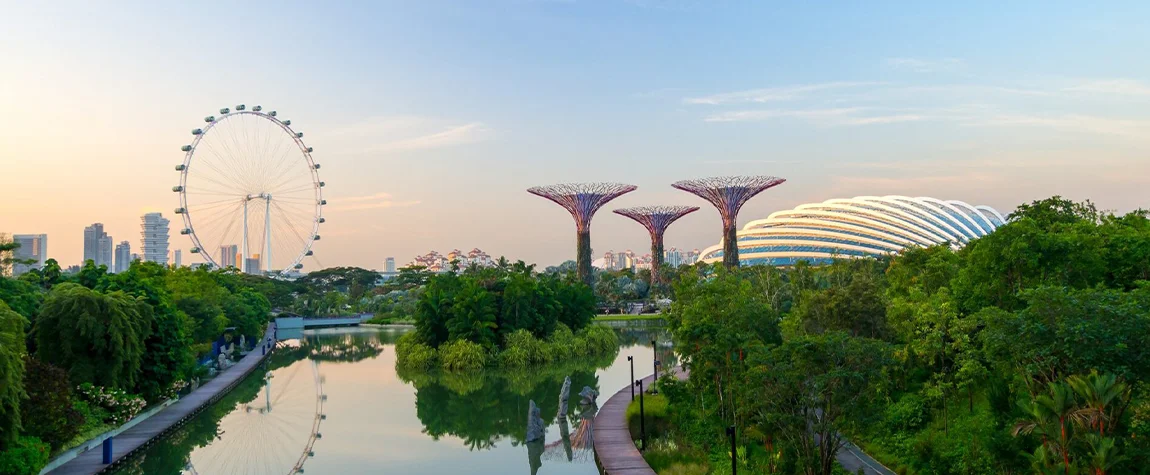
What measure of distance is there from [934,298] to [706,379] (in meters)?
6.31

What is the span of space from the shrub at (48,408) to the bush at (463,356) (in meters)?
19.3

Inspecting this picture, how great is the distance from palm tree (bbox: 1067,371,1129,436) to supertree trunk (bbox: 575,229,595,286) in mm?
58114

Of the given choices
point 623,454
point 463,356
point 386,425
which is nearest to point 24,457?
point 386,425

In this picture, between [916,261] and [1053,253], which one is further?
[916,261]

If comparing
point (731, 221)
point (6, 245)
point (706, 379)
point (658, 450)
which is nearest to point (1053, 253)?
point (706, 379)

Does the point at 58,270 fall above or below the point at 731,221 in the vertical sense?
below

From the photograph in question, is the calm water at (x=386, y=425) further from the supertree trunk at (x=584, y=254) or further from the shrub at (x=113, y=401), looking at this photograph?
the supertree trunk at (x=584, y=254)

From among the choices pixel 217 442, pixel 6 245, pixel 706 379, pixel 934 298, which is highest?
pixel 6 245

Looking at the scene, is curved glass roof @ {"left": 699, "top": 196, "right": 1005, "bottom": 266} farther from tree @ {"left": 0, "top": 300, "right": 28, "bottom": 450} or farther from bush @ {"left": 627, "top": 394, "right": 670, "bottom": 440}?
tree @ {"left": 0, "top": 300, "right": 28, "bottom": 450}

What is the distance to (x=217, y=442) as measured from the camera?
25.1 m

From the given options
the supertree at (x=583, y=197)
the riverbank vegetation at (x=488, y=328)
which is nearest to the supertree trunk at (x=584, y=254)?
the supertree at (x=583, y=197)

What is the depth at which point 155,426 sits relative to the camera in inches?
968

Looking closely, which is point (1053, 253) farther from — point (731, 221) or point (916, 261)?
point (731, 221)

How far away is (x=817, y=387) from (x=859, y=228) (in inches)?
3484
